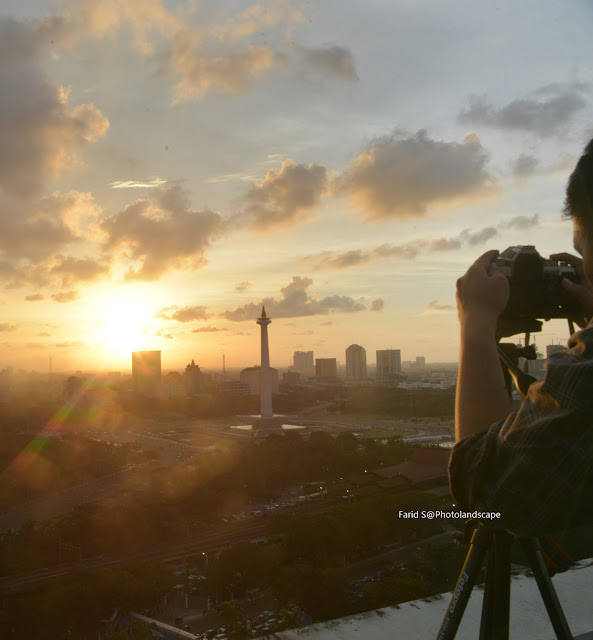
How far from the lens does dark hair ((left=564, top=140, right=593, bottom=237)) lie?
354mm

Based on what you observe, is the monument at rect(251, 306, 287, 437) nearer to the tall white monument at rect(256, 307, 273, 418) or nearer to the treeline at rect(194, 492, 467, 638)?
the tall white monument at rect(256, 307, 273, 418)

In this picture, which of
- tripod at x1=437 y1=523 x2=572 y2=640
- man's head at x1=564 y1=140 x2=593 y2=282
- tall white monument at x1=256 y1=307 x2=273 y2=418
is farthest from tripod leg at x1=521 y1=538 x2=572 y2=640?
tall white monument at x1=256 y1=307 x2=273 y2=418

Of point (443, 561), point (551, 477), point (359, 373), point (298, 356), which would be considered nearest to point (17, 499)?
point (443, 561)

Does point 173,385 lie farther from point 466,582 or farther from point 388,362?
point 466,582

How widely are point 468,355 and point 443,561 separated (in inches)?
131

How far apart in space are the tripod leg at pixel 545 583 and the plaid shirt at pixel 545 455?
4.5 inches

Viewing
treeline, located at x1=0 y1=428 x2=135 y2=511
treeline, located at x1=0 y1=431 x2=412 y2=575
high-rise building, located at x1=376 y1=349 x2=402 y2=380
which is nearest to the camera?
treeline, located at x1=0 y1=431 x2=412 y2=575

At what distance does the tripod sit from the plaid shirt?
9cm

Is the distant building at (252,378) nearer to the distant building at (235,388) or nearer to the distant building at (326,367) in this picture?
the distant building at (235,388)

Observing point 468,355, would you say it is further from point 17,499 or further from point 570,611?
point 17,499

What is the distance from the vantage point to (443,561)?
10.8 ft

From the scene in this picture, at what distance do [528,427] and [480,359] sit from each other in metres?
0.08

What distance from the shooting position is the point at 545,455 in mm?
290

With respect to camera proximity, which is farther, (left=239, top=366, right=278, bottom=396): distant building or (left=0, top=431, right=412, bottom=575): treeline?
(left=239, top=366, right=278, bottom=396): distant building
